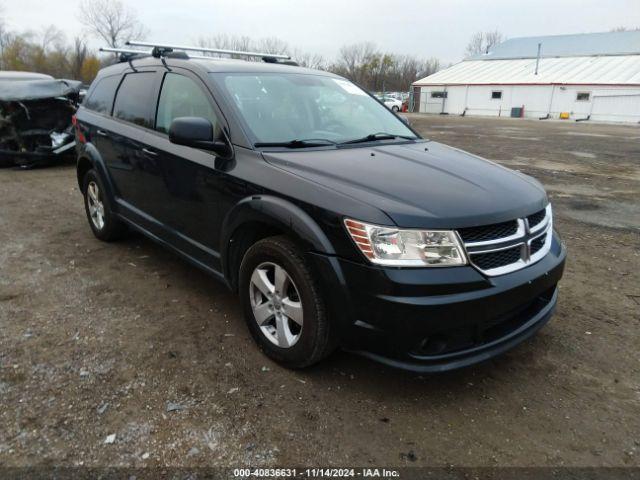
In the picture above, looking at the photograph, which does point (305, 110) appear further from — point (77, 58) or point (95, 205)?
point (77, 58)

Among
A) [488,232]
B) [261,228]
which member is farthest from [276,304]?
[488,232]

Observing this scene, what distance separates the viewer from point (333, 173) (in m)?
2.60

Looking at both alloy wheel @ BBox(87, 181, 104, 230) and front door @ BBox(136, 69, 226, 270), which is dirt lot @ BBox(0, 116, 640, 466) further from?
alloy wheel @ BBox(87, 181, 104, 230)

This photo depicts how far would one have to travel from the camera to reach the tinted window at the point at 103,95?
4.57 m

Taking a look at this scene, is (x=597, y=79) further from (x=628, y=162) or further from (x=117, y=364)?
(x=117, y=364)

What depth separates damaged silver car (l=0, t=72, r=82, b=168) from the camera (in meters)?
9.07

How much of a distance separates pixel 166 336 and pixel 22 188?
242 inches

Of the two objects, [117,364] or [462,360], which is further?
[117,364]

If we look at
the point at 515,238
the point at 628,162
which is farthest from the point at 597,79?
the point at 515,238

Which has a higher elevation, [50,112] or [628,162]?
[50,112]

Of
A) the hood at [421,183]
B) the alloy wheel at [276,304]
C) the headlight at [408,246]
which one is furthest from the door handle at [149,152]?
the headlight at [408,246]

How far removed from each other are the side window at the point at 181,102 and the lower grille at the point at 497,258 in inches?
72.1

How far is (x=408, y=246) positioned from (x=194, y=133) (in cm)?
148

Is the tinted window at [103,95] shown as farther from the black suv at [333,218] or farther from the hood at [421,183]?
the hood at [421,183]
